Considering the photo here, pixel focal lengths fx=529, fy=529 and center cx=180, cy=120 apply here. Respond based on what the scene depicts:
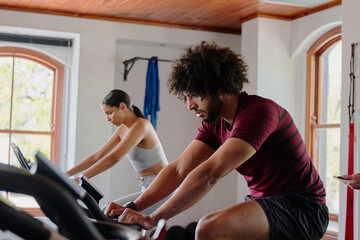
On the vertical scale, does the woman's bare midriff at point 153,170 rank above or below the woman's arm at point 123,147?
below

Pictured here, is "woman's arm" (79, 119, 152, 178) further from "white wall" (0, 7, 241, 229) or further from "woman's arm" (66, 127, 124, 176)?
"white wall" (0, 7, 241, 229)

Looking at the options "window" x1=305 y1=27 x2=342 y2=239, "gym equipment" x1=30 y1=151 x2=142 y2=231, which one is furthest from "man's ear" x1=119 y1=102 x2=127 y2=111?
"gym equipment" x1=30 y1=151 x2=142 y2=231

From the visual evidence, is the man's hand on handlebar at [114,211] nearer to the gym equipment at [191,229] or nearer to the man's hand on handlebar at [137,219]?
the man's hand on handlebar at [137,219]

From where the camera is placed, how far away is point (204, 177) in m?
1.86

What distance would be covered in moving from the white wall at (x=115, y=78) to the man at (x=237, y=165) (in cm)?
341

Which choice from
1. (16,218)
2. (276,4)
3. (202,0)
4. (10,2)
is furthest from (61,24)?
(16,218)

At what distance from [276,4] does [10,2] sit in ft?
8.48

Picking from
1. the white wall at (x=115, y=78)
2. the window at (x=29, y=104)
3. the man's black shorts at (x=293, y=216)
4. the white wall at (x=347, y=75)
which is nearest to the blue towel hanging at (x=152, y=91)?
the white wall at (x=115, y=78)

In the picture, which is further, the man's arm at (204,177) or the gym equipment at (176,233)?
the gym equipment at (176,233)

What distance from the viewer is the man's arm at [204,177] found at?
1.83 meters

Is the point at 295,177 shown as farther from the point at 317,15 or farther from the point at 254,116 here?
the point at 317,15

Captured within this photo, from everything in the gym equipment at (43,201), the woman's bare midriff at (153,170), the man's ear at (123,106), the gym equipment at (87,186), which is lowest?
the woman's bare midriff at (153,170)

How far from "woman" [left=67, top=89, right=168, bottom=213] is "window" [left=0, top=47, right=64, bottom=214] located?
6.11 ft

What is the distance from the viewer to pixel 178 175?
230 centimetres
